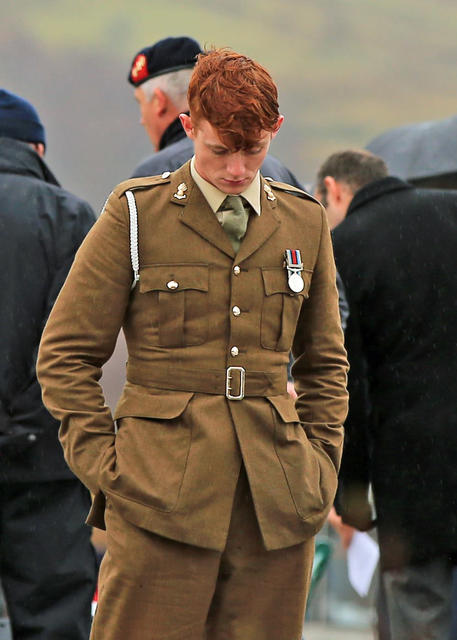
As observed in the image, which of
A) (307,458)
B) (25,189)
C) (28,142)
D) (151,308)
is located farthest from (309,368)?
(28,142)

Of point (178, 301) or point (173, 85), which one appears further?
point (173, 85)

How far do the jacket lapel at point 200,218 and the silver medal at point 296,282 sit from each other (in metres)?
0.13

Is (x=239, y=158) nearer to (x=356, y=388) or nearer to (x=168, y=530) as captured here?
(x=168, y=530)

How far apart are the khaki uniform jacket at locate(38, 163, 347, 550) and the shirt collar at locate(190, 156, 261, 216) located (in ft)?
→ 0.05

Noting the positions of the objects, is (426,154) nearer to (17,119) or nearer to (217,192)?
(17,119)

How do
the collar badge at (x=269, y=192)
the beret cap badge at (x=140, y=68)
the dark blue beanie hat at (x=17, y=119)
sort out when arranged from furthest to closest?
the beret cap badge at (x=140, y=68) < the dark blue beanie hat at (x=17, y=119) < the collar badge at (x=269, y=192)

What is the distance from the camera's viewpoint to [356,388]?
12.7ft

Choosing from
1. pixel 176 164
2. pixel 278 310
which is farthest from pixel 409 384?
pixel 278 310

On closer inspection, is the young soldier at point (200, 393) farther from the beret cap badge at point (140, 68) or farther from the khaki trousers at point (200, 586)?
the beret cap badge at point (140, 68)

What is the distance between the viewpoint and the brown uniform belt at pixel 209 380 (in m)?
2.50

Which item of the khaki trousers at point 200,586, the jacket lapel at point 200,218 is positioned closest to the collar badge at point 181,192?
the jacket lapel at point 200,218

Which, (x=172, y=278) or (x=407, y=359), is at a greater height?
(x=172, y=278)

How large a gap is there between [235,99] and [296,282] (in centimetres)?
41

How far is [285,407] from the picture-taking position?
2.58 m
